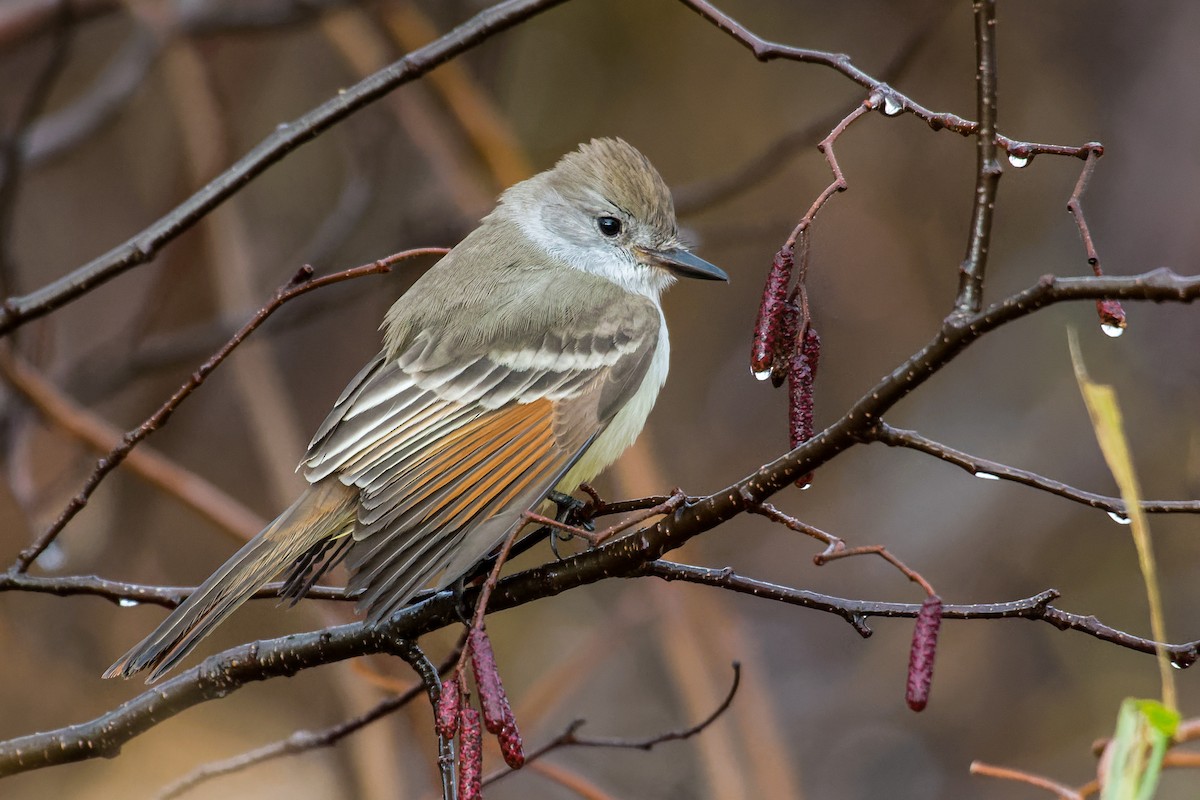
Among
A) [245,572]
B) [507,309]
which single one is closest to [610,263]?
[507,309]

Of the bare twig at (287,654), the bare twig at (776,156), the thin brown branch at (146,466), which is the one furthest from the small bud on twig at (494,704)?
the bare twig at (776,156)

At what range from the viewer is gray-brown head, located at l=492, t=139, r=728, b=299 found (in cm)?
440

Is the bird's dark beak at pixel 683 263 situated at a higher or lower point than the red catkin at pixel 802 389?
higher

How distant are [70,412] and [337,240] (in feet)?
5.23

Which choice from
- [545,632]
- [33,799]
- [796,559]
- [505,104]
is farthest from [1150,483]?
[33,799]

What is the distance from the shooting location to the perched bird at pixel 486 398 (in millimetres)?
2926

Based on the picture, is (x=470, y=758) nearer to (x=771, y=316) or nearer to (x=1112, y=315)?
(x=771, y=316)

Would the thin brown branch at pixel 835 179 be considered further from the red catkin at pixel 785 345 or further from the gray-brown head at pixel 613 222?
the gray-brown head at pixel 613 222

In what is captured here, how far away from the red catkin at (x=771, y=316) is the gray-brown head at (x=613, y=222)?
211cm

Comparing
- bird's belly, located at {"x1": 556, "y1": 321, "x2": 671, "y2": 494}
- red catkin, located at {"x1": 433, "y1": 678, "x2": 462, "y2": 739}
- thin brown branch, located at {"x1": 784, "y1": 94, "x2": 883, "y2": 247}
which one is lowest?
red catkin, located at {"x1": 433, "y1": 678, "x2": 462, "y2": 739}

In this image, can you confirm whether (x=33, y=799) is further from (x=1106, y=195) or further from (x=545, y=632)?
(x=1106, y=195)

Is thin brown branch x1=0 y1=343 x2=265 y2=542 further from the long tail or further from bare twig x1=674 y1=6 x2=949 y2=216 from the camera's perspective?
bare twig x1=674 y1=6 x2=949 y2=216

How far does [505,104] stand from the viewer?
782 centimetres

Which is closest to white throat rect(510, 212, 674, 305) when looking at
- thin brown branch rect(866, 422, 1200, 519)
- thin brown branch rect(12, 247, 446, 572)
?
thin brown branch rect(12, 247, 446, 572)
